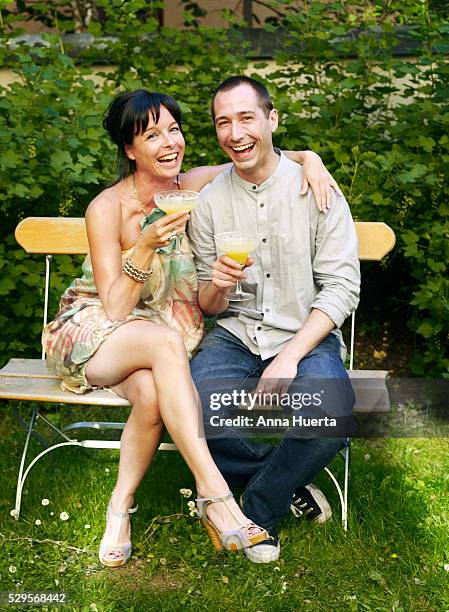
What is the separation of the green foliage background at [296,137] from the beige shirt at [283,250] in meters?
1.07

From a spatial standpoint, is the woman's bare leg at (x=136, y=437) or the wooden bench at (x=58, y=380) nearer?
the woman's bare leg at (x=136, y=437)

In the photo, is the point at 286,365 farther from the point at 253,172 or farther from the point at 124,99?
the point at 124,99

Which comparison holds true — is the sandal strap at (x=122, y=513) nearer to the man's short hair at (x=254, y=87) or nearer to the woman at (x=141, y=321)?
the woman at (x=141, y=321)

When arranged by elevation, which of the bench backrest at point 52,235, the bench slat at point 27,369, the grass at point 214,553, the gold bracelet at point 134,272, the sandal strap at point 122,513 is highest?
the gold bracelet at point 134,272

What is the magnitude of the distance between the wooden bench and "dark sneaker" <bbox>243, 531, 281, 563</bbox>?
0.35 metres

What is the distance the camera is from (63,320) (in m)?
3.69

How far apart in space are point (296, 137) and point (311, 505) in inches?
91.4

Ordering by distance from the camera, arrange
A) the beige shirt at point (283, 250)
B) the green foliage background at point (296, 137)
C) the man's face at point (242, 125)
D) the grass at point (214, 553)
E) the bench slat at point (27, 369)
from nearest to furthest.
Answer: the grass at point (214, 553) → the man's face at point (242, 125) → the beige shirt at point (283, 250) → the bench slat at point (27, 369) → the green foliage background at point (296, 137)

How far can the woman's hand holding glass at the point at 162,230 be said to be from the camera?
3.27m

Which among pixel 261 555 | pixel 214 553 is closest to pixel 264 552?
pixel 261 555

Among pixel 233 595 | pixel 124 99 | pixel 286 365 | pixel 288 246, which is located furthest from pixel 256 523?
pixel 124 99

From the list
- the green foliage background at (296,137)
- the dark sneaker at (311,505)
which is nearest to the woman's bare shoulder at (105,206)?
the green foliage background at (296,137)

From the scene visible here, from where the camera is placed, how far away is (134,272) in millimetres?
3445

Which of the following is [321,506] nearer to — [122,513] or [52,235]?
[122,513]
